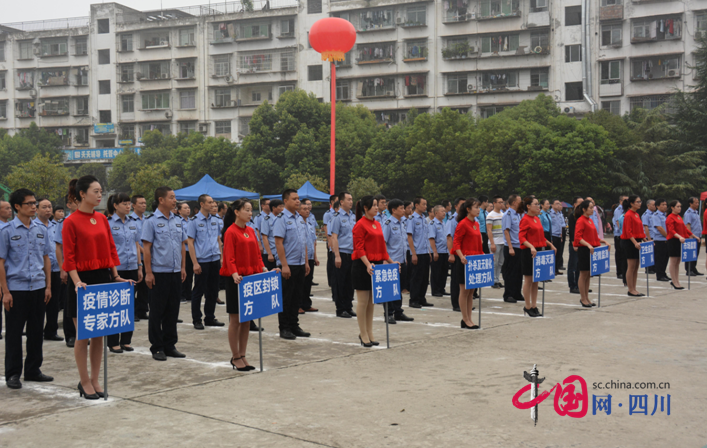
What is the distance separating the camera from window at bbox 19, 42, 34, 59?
5856 centimetres

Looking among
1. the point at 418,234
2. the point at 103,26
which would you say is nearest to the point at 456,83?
the point at 103,26

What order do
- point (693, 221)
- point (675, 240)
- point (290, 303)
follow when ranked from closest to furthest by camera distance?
1. point (290, 303)
2. point (675, 240)
3. point (693, 221)

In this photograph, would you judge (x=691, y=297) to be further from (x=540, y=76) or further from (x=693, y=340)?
(x=540, y=76)

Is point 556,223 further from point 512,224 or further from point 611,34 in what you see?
point 611,34

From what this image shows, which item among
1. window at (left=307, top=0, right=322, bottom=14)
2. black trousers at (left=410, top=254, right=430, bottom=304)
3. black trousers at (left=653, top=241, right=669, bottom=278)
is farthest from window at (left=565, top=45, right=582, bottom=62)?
black trousers at (left=410, top=254, right=430, bottom=304)

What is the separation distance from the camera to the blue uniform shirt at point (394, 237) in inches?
376

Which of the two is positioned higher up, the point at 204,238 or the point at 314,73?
the point at 314,73

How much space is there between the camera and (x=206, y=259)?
30.5ft

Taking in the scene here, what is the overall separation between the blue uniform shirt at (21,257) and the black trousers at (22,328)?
78 millimetres

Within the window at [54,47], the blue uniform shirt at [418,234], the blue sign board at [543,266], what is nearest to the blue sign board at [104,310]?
the blue sign board at [543,266]

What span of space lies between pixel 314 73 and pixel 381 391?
47190mm

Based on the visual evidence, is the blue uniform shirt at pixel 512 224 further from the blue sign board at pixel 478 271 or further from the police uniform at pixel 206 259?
the police uniform at pixel 206 259

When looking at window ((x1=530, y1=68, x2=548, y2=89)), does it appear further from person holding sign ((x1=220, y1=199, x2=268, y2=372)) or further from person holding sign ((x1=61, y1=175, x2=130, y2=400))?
person holding sign ((x1=61, y1=175, x2=130, y2=400))

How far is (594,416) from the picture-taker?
15.5ft
